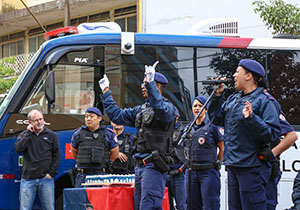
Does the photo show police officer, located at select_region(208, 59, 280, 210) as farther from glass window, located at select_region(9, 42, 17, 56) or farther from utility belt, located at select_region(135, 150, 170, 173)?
glass window, located at select_region(9, 42, 17, 56)

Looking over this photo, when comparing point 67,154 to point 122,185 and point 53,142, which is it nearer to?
point 53,142

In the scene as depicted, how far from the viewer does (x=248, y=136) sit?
536 centimetres

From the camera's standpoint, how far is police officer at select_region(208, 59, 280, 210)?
5.22 metres

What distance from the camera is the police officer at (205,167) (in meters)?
7.53

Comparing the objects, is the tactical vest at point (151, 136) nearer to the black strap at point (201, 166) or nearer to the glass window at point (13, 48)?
the black strap at point (201, 166)

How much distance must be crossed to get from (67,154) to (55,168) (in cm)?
37

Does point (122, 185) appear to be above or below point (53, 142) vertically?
below

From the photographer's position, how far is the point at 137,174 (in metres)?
6.25

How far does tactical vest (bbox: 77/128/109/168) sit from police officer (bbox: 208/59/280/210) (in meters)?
2.77

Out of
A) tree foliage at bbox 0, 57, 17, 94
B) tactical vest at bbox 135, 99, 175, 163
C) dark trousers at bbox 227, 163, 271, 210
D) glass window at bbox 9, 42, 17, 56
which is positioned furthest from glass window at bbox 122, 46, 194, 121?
glass window at bbox 9, 42, 17, 56

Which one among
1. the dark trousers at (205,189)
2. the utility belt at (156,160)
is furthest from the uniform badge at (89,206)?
the dark trousers at (205,189)

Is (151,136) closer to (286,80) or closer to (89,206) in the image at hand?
(89,206)

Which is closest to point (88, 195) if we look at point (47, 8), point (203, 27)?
point (203, 27)

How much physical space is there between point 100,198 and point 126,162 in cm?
235
